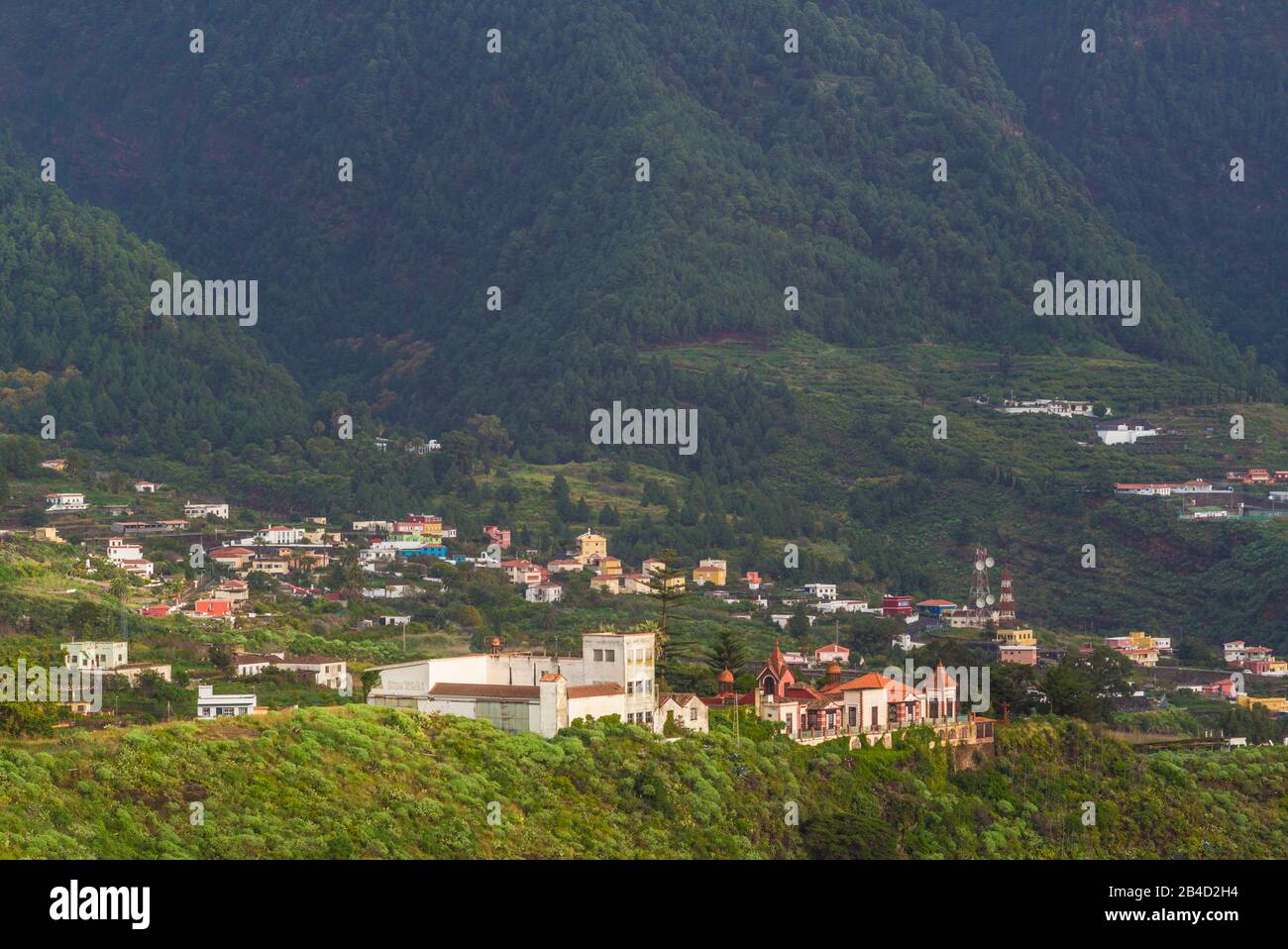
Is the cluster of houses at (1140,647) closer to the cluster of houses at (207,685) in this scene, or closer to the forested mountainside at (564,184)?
the forested mountainside at (564,184)

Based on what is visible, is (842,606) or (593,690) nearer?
(593,690)

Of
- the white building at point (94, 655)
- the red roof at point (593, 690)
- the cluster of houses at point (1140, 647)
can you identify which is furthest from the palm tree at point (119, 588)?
the cluster of houses at point (1140, 647)

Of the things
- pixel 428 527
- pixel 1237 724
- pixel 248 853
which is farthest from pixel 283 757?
pixel 428 527

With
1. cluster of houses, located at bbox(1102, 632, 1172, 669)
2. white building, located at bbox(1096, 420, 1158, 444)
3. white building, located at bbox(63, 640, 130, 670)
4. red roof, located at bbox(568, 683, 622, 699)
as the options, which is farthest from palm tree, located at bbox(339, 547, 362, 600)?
red roof, located at bbox(568, 683, 622, 699)

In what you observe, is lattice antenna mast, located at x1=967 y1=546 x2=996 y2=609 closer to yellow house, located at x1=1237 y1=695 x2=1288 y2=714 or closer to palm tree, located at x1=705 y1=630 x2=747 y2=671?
yellow house, located at x1=1237 y1=695 x2=1288 y2=714

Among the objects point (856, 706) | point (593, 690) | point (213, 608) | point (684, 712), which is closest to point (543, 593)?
point (213, 608)

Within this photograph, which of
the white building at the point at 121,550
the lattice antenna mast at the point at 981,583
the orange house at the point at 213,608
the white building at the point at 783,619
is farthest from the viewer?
the lattice antenna mast at the point at 981,583

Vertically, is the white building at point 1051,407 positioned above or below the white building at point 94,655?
above

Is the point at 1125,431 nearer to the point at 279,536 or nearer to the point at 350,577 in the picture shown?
the point at 279,536
